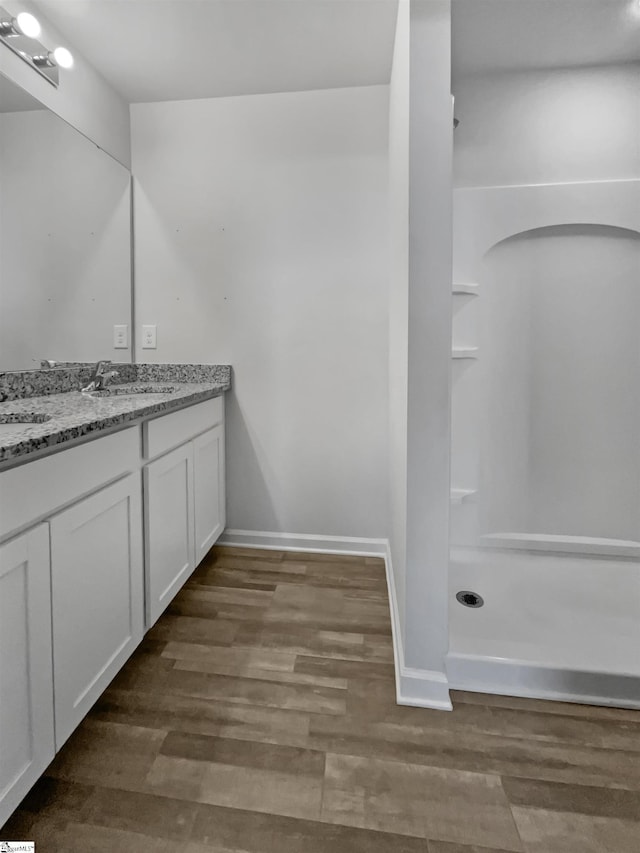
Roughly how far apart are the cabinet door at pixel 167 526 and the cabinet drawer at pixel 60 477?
0.18 meters

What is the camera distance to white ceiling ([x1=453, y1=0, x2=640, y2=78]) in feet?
4.86

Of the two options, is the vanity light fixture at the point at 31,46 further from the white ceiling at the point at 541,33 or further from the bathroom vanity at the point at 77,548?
the white ceiling at the point at 541,33

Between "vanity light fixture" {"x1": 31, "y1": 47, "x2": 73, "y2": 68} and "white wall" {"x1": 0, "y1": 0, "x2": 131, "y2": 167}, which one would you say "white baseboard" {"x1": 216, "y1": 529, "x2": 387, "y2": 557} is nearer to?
"white wall" {"x1": 0, "y1": 0, "x2": 131, "y2": 167}

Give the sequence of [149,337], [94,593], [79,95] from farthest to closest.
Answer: [149,337] < [79,95] < [94,593]

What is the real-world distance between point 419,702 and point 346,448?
1.20 metres

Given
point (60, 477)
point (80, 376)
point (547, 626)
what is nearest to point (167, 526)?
point (60, 477)

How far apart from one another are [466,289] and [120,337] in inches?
68.4

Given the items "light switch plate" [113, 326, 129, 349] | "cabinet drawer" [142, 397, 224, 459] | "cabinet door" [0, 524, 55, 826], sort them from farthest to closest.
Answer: "light switch plate" [113, 326, 129, 349], "cabinet drawer" [142, 397, 224, 459], "cabinet door" [0, 524, 55, 826]

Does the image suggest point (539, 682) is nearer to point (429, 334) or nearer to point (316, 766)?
point (316, 766)

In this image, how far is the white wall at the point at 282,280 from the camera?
2125mm

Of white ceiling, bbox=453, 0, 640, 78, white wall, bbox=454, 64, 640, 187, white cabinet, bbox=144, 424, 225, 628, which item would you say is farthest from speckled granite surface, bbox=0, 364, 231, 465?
white ceiling, bbox=453, 0, 640, 78

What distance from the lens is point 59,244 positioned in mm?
1843

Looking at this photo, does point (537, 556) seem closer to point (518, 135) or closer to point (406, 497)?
point (406, 497)

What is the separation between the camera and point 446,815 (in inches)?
37.6
